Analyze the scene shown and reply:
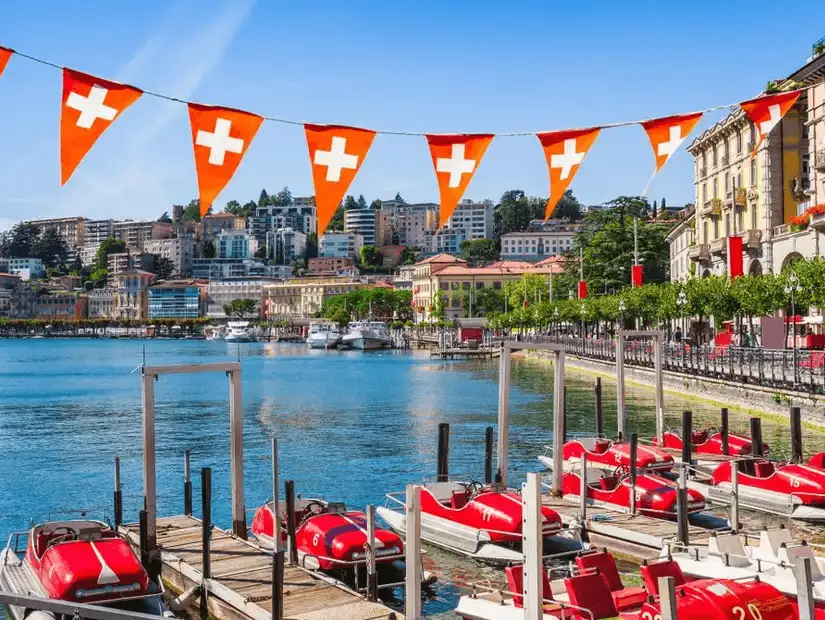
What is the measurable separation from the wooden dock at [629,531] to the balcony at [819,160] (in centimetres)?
4014

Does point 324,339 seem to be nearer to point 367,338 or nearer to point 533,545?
point 367,338

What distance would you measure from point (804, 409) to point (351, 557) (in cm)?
2694

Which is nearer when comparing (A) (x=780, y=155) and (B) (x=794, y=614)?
(B) (x=794, y=614)

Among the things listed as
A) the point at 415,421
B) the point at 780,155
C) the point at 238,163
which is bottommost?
the point at 415,421

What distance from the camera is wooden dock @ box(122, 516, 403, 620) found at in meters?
14.7

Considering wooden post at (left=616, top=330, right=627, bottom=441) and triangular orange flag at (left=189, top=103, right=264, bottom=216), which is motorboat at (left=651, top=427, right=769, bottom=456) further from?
triangular orange flag at (left=189, top=103, right=264, bottom=216)

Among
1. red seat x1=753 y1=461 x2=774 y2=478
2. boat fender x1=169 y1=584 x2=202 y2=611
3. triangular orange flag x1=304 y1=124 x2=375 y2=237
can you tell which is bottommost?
boat fender x1=169 y1=584 x2=202 y2=611

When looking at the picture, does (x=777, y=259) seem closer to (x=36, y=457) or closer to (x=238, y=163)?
(x=36, y=457)

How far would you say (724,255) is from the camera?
74250mm

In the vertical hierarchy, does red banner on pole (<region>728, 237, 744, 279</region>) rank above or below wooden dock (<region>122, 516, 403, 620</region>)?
above

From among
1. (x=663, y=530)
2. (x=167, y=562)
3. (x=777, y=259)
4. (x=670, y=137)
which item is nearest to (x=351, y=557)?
(x=167, y=562)

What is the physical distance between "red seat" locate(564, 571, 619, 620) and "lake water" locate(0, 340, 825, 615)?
4074 millimetres

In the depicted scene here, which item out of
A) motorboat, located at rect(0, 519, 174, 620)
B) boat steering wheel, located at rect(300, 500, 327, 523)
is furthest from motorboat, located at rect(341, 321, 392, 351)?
motorboat, located at rect(0, 519, 174, 620)

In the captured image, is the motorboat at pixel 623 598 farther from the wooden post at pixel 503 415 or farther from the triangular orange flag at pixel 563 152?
the wooden post at pixel 503 415
